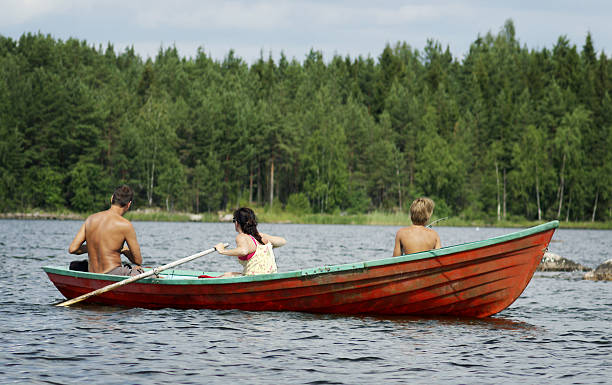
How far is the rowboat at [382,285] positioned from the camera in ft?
35.9

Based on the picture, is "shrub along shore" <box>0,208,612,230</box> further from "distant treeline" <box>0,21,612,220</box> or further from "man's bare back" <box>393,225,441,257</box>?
"man's bare back" <box>393,225,441,257</box>

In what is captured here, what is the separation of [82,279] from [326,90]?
83168 mm

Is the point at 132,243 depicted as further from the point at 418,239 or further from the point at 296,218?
the point at 296,218

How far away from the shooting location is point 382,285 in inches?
452

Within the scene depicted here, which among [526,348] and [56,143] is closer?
[526,348]

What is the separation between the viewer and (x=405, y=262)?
11078 mm

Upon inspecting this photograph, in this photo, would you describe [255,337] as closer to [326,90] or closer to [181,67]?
[326,90]

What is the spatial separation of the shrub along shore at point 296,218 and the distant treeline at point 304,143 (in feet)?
7.06

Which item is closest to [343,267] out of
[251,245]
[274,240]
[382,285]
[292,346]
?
[382,285]

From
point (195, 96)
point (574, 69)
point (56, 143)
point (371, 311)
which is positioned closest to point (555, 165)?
point (574, 69)

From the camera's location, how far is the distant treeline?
7731 centimetres

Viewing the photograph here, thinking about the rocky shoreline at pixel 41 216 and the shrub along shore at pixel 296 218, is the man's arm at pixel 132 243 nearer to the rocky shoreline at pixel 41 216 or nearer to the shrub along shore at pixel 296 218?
the shrub along shore at pixel 296 218

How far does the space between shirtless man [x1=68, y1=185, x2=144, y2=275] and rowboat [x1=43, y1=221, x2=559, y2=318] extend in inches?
18.0

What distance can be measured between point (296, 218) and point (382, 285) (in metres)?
64.6
